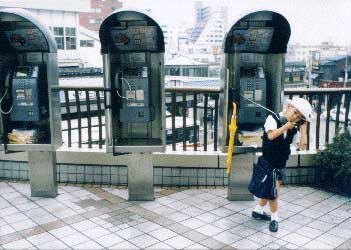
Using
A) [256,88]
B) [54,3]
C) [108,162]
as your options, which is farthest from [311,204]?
[54,3]

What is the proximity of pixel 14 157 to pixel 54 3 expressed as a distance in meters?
35.3

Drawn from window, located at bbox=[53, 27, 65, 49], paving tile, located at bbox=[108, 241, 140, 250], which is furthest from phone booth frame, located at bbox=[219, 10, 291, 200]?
window, located at bbox=[53, 27, 65, 49]

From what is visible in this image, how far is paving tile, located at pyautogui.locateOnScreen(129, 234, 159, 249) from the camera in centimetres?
417

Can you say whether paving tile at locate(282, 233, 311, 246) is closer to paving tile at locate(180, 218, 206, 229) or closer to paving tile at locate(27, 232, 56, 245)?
paving tile at locate(180, 218, 206, 229)

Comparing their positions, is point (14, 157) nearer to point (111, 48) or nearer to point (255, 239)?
point (111, 48)

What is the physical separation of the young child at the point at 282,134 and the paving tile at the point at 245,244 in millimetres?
396

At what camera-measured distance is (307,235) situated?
4.41 meters

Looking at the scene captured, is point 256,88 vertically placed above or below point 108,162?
above

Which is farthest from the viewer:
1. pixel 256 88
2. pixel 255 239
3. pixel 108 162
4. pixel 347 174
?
pixel 108 162

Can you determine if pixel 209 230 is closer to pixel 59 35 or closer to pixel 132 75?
pixel 132 75

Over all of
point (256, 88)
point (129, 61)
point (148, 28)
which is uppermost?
point (148, 28)

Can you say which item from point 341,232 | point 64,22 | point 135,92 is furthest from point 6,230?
point 64,22

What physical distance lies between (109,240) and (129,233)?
265mm

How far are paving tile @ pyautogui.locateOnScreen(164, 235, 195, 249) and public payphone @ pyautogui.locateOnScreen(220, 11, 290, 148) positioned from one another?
1.42m
